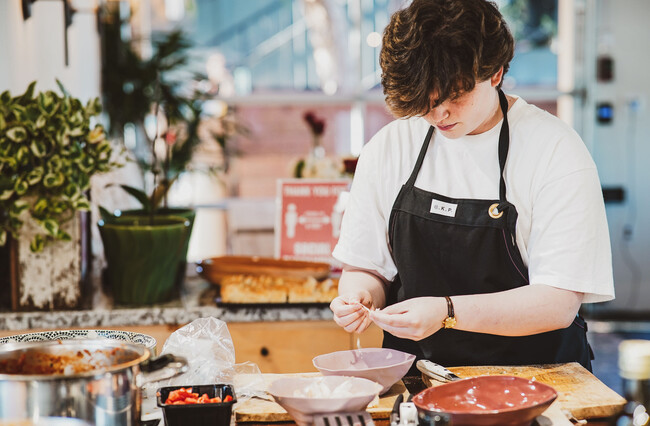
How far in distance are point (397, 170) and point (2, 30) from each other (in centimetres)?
147

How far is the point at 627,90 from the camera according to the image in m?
5.96

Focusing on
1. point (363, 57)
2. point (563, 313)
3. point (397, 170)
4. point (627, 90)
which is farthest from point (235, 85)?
point (563, 313)

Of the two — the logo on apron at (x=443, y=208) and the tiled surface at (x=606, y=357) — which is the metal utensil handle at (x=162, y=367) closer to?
the logo on apron at (x=443, y=208)

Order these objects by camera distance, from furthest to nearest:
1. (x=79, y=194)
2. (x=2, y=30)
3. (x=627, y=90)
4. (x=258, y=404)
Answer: (x=627, y=90) < (x=2, y=30) < (x=79, y=194) < (x=258, y=404)

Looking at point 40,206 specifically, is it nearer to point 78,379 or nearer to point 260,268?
point 260,268

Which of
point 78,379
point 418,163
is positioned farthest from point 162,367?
point 418,163

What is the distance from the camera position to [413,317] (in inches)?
60.4

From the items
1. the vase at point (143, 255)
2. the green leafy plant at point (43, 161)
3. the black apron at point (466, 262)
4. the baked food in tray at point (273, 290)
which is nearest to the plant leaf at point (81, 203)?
the green leafy plant at point (43, 161)

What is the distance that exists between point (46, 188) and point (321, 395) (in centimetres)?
133

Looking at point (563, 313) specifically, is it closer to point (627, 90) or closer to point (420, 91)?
point (420, 91)

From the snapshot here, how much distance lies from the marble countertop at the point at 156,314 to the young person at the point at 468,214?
64cm

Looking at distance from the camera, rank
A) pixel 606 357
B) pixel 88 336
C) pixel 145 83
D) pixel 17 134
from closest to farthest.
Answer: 1. pixel 88 336
2. pixel 17 134
3. pixel 145 83
4. pixel 606 357

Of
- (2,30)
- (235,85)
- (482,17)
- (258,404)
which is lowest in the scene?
(258,404)

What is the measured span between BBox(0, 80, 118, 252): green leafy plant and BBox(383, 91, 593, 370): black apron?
3.36 feet
